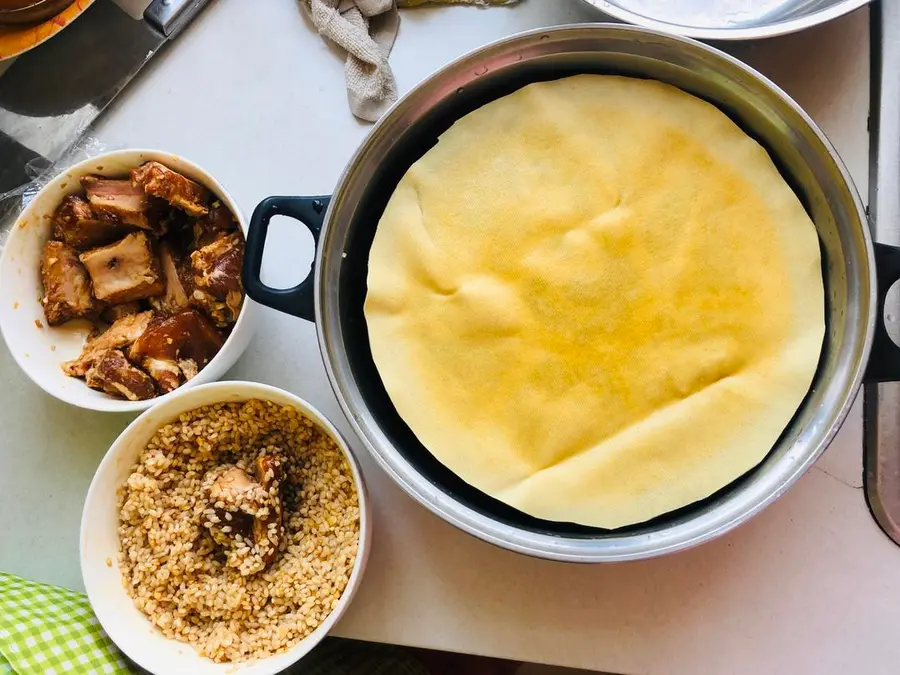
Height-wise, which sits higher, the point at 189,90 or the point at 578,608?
the point at 189,90

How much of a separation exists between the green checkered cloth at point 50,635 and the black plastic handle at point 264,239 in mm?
406

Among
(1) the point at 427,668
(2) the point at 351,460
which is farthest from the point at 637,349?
(1) the point at 427,668

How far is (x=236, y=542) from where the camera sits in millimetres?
790

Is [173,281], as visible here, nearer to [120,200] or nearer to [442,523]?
[120,200]

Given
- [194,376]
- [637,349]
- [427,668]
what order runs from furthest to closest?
1. [427,668]
2. [194,376]
3. [637,349]

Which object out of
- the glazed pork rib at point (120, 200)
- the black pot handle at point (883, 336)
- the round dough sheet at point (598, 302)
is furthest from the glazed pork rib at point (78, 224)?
the black pot handle at point (883, 336)

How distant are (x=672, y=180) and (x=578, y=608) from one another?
47cm

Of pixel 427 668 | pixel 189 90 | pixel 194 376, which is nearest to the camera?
pixel 194 376

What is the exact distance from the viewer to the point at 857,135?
870mm

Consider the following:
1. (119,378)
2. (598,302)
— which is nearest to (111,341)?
(119,378)

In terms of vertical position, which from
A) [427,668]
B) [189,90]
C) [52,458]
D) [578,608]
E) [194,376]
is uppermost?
[189,90]

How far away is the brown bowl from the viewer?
0.88 meters

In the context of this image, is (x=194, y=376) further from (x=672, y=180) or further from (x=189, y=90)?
(x=672, y=180)

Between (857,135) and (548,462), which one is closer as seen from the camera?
(548,462)
